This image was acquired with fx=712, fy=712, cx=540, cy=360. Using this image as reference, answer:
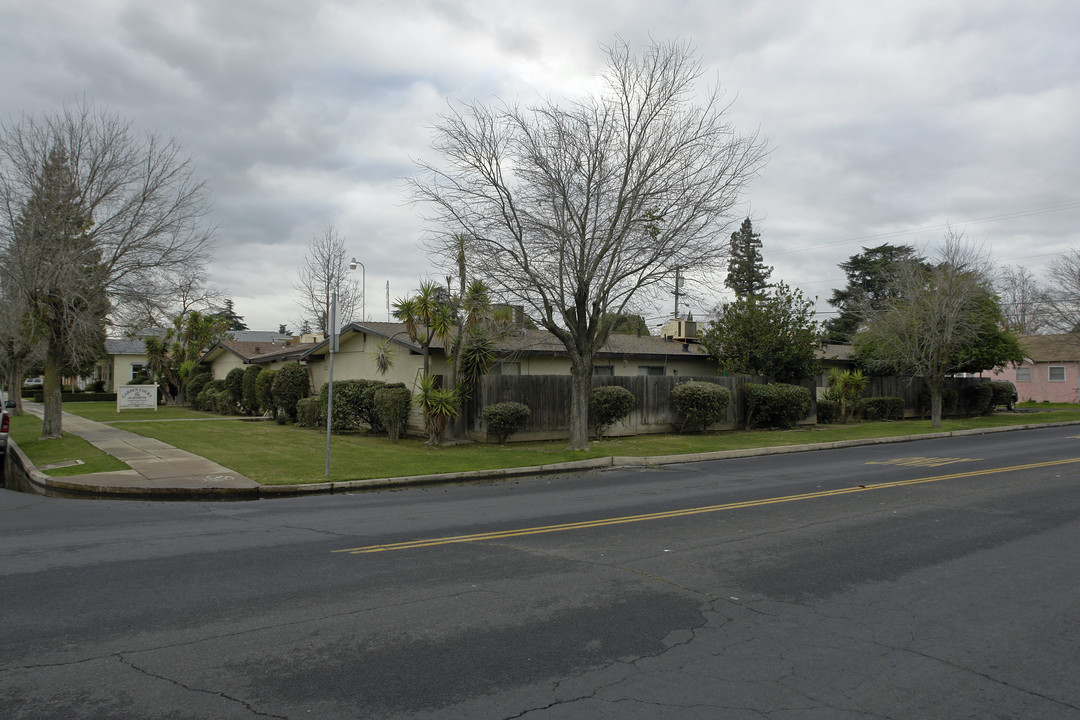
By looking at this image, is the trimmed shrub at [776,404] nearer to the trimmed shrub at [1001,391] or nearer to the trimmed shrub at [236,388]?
the trimmed shrub at [1001,391]

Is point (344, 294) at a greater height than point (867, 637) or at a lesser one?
greater

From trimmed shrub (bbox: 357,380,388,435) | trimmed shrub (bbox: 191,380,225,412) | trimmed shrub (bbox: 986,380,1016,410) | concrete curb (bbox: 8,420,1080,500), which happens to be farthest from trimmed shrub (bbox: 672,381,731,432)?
trimmed shrub (bbox: 191,380,225,412)

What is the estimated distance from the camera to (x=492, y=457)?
16.9 meters

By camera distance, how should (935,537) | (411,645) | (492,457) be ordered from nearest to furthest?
(411,645)
(935,537)
(492,457)

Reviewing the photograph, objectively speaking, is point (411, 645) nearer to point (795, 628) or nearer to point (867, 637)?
point (795, 628)

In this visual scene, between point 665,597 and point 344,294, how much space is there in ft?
129

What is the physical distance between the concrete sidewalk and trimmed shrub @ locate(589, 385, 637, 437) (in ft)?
34.9

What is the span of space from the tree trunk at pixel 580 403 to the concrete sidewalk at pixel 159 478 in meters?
8.29

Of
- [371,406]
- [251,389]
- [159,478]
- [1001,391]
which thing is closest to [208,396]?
[251,389]

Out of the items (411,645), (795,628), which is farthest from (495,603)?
(795,628)

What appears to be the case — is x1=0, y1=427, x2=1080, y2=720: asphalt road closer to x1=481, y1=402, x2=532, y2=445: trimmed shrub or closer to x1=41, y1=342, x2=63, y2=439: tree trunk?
x1=481, y1=402, x2=532, y2=445: trimmed shrub

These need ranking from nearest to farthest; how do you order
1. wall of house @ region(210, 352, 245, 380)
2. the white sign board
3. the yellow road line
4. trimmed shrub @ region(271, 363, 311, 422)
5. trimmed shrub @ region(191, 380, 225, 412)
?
the yellow road line, trimmed shrub @ region(271, 363, 311, 422), the white sign board, trimmed shrub @ region(191, 380, 225, 412), wall of house @ region(210, 352, 245, 380)

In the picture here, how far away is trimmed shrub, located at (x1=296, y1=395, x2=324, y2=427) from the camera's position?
2405cm

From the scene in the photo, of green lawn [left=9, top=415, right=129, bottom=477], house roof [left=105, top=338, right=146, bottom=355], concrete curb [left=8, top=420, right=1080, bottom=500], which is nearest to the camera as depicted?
concrete curb [left=8, top=420, right=1080, bottom=500]
